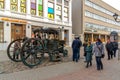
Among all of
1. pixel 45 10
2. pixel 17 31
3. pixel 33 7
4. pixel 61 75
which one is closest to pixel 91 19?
pixel 45 10

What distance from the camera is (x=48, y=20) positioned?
38469 mm

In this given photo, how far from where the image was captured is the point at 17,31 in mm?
31734

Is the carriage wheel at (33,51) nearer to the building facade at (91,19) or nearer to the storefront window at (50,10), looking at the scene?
the storefront window at (50,10)

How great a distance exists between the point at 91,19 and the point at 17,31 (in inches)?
1342

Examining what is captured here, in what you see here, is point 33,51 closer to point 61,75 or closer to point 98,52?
point 61,75

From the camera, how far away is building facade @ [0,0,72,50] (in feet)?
96.8

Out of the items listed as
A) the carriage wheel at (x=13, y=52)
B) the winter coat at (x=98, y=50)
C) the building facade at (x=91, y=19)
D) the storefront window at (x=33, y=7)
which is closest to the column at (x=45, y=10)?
the storefront window at (x=33, y=7)

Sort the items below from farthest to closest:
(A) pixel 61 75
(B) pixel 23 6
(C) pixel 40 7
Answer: (C) pixel 40 7 → (B) pixel 23 6 → (A) pixel 61 75

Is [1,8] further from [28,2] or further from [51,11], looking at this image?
[51,11]

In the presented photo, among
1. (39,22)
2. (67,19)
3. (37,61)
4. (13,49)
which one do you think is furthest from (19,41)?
(67,19)

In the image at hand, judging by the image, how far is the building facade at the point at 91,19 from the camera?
183 ft

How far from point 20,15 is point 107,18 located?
170 ft

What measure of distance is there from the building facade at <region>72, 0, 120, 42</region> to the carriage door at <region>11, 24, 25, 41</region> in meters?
24.7

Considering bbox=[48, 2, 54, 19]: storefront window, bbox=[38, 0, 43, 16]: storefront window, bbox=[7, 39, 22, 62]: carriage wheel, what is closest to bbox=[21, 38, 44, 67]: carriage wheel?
bbox=[7, 39, 22, 62]: carriage wheel
